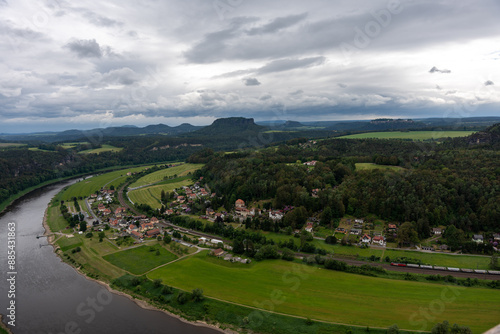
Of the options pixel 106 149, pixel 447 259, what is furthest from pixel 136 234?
pixel 106 149

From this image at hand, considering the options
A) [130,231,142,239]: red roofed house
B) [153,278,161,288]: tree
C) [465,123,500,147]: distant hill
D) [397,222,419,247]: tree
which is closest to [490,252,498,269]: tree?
[397,222,419,247]: tree

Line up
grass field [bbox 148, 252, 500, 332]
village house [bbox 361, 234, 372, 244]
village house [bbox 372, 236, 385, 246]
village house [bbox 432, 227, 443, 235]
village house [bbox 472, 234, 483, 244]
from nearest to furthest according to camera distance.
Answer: grass field [bbox 148, 252, 500, 332], village house [bbox 472, 234, 483, 244], village house [bbox 372, 236, 385, 246], village house [bbox 361, 234, 372, 244], village house [bbox 432, 227, 443, 235]

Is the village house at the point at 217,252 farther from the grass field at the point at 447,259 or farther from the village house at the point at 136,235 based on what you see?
the grass field at the point at 447,259

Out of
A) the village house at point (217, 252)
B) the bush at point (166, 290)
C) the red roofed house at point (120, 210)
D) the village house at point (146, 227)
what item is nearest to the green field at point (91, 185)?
the red roofed house at point (120, 210)

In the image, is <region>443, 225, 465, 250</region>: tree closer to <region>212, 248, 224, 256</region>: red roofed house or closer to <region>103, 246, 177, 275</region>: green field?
<region>212, 248, 224, 256</region>: red roofed house

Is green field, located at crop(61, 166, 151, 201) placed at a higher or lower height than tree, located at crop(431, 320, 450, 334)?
higher

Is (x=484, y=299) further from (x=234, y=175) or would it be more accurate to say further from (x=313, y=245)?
(x=234, y=175)
